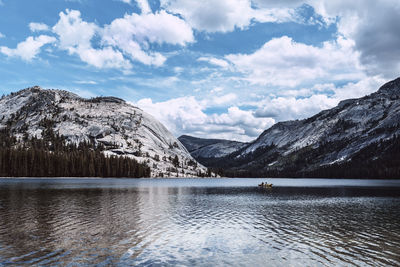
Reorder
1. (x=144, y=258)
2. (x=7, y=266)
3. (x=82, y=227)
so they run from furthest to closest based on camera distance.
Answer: (x=82, y=227)
(x=144, y=258)
(x=7, y=266)

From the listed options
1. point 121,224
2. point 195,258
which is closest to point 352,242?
point 195,258

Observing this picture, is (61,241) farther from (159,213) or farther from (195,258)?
(159,213)

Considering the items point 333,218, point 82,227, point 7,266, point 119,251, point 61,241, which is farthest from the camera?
point 333,218

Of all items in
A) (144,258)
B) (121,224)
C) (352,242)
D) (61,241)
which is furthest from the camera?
(121,224)

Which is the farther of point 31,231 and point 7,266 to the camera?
point 31,231

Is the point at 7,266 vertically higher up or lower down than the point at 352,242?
higher up

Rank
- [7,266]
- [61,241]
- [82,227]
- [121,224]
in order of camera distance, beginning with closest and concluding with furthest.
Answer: [7,266] → [61,241] → [82,227] → [121,224]

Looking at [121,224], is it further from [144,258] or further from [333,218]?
[333,218]

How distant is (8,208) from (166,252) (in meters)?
40.9

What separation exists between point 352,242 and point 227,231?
15.0m

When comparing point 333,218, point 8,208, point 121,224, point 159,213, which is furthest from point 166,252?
point 8,208

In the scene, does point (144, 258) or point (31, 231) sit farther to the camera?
point (31, 231)

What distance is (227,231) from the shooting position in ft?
137

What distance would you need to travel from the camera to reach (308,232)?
41.9 metres
